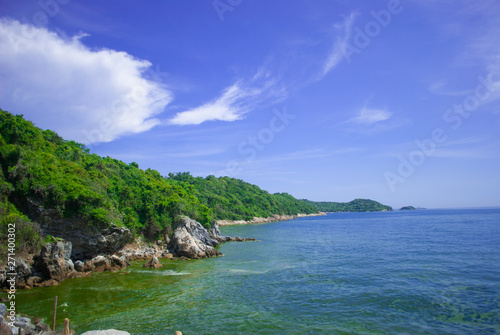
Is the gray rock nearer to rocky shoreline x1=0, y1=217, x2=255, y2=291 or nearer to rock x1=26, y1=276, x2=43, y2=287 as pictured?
rocky shoreline x1=0, y1=217, x2=255, y2=291

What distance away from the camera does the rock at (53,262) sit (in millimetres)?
22805

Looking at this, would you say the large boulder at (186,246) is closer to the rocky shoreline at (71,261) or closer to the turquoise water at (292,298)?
the rocky shoreline at (71,261)

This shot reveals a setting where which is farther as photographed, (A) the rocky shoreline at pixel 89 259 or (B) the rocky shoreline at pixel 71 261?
(A) the rocky shoreline at pixel 89 259

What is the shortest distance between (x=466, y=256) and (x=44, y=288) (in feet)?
138

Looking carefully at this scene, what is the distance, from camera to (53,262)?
76.0 ft

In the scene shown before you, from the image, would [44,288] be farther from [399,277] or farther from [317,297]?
[399,277]

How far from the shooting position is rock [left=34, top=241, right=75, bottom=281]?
22.8 metres

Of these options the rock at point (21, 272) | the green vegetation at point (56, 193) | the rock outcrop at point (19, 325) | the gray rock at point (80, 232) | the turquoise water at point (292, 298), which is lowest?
the turquoise water at point (292, 298)

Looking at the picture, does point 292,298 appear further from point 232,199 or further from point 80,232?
point 232,199

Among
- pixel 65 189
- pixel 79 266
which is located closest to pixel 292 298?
pixel 79 266

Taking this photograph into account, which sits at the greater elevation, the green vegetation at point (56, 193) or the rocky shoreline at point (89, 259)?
the green vegetation at point (56, 193)

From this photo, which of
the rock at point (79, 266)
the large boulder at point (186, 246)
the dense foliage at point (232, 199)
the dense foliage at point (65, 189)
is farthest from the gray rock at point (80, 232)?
the dense foliage at point (232, 199)

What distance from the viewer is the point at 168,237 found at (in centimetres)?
4194

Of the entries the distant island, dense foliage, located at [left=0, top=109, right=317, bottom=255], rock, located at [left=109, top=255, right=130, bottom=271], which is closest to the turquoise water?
rock, located at [left=109, top=255, right=130, bottom=271]
